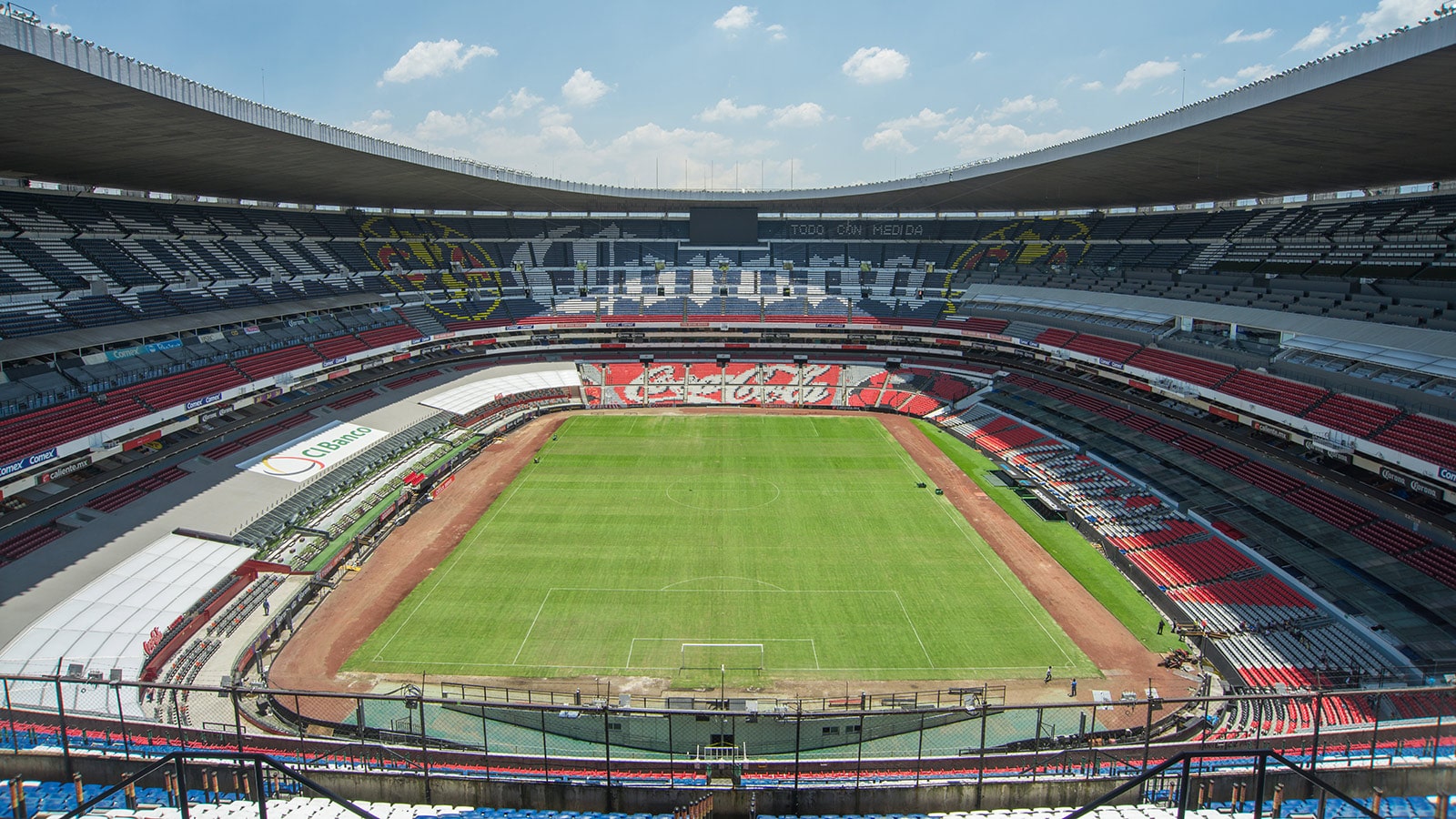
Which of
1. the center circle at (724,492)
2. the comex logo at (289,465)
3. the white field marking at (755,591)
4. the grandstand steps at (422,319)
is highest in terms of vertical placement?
the grandstand steps at (422,319)

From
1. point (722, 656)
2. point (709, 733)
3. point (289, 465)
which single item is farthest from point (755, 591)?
point (289, 465)

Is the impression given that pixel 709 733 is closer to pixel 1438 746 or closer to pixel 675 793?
pixel 675 793

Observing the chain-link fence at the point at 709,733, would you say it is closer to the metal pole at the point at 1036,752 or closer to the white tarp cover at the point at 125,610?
the metal pole at the point at 1036,752

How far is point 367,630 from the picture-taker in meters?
23.7

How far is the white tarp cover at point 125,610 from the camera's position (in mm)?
19688

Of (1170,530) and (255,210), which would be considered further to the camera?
(255,210)

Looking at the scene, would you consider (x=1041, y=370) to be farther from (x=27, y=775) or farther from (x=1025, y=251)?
(x=27, y=775)

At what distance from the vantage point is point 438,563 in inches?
1125

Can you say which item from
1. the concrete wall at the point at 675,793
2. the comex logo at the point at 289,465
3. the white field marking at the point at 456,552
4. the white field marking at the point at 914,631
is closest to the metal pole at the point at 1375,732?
the concrete wall at the point at 675,793

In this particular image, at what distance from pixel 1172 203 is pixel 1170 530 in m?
33.5

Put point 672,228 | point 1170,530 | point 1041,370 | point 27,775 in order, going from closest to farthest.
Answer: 1. point 27,775
2. point 1170,530
3. point 1041,370
4. point 672,228

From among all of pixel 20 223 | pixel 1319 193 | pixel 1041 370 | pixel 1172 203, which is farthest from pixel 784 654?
pixel 1172 203

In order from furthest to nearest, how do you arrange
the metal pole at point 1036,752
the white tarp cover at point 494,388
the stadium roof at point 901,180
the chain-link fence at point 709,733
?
1. the white tarp cover at point 494,388
2. the stadium roof at point 901,180
3. the metal pole at point 1036,752
4. the chain-link fence at point 709,733

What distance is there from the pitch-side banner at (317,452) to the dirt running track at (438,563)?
→ 203 inches
